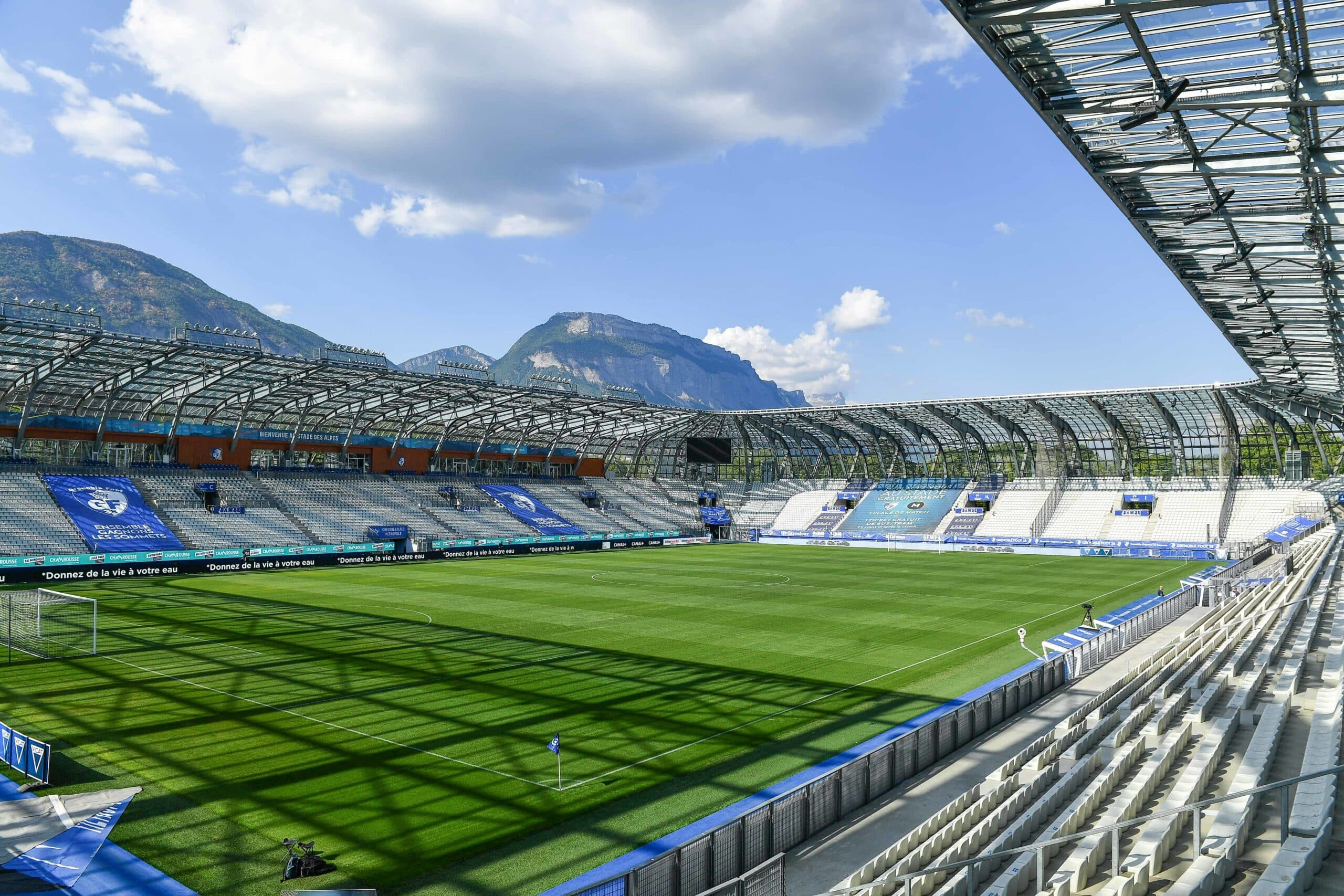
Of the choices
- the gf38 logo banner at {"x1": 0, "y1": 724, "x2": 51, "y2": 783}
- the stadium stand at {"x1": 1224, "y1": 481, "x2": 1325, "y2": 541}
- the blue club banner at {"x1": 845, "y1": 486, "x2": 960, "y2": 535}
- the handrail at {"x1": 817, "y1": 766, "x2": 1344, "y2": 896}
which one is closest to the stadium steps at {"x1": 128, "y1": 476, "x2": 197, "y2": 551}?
the gf38 logo banner at {"x1": 0, "y1": 724, "x2": 51, "y2": 783}

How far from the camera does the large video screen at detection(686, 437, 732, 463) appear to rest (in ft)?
300

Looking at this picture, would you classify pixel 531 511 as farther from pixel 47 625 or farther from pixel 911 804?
pixel 911 804

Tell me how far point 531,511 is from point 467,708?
57.7m

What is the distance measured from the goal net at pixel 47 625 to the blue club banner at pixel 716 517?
6400cm

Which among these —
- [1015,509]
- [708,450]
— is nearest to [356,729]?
[1015,509]

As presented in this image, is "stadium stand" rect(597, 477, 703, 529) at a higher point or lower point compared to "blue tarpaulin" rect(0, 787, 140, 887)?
higher

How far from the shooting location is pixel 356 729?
61.4 feet

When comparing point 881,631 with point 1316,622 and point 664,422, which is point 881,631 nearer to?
point 1316,622

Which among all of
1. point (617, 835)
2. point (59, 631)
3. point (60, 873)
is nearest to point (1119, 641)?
point (617, 835)

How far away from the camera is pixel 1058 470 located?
8031cm

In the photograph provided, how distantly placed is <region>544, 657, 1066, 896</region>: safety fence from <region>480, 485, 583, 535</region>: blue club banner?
57561 millimetres

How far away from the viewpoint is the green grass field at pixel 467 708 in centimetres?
1320

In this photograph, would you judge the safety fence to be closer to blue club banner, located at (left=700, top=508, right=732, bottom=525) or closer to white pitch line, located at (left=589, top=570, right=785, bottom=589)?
white pitch line, located at (left=589, top=570, right=785, bottom=589)

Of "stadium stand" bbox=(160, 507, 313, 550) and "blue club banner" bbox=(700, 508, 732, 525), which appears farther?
"blue club banner" bbox=(700, 508, 732, 525)
